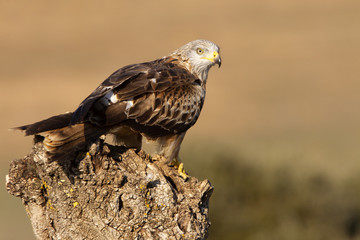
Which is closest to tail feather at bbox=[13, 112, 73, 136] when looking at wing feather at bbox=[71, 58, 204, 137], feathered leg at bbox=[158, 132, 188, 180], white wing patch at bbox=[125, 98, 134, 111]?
wing feather at bbox=[71, 58, 204, 137]

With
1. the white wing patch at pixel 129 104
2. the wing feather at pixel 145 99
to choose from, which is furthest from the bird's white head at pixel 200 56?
the white wing patch at pixel 129 104

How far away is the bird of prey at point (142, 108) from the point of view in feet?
20.5

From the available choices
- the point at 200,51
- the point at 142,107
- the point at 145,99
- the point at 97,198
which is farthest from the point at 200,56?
the point at 97,198

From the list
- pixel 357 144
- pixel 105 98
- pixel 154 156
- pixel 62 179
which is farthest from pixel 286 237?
pixel 357 144

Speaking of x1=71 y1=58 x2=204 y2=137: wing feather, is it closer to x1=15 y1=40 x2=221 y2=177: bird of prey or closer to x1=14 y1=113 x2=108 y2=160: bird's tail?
x1=15 y1=40 x2=221 y2=177: bird of prey

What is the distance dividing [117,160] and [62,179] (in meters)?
0.72

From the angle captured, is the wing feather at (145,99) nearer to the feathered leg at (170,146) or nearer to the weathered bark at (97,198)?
the feathered leg at (170,146)

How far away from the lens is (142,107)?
7.45 m

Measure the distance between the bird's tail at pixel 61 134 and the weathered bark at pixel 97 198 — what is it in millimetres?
101

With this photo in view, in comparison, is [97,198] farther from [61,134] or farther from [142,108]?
[142,108]

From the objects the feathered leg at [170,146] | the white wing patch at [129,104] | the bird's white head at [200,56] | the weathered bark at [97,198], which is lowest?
the weathered bark at [97,198]

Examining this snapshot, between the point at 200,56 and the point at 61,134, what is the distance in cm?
339

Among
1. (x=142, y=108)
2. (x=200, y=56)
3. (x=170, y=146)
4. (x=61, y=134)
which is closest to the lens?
(x=61, y=134)

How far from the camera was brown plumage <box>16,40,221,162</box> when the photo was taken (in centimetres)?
625
